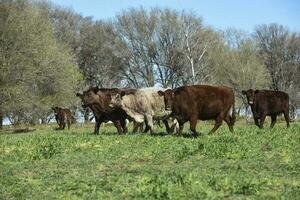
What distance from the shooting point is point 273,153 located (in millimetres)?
14445

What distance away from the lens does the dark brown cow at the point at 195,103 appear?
2152 centimetres

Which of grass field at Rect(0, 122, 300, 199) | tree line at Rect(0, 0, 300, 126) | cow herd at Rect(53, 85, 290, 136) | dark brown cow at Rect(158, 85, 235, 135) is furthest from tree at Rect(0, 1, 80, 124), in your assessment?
grass field at Rect(0, 122, 300, 199)

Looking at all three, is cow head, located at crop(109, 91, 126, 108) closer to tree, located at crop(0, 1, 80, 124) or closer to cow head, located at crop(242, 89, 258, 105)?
cow head, located at crop(242, 89, 258, 105)

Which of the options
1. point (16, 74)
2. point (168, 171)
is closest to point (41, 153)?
point (168, 171)

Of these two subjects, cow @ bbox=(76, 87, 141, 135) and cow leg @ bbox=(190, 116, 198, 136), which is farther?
cow @ bbox=(76, 87, 141, 135)

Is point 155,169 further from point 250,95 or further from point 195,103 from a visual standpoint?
point 250,95

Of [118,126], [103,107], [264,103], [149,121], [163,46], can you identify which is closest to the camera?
[149,121]

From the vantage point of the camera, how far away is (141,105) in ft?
84.6

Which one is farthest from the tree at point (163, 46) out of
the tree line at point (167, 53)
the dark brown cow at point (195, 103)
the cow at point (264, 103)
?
the dark brown cow at point (195, 103)

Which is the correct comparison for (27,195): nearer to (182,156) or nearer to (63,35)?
(182,156)

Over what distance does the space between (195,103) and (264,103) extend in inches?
295

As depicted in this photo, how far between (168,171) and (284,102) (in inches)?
718

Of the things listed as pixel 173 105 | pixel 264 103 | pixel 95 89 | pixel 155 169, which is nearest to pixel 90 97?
pixel 95 89

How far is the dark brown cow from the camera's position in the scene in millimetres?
21516
